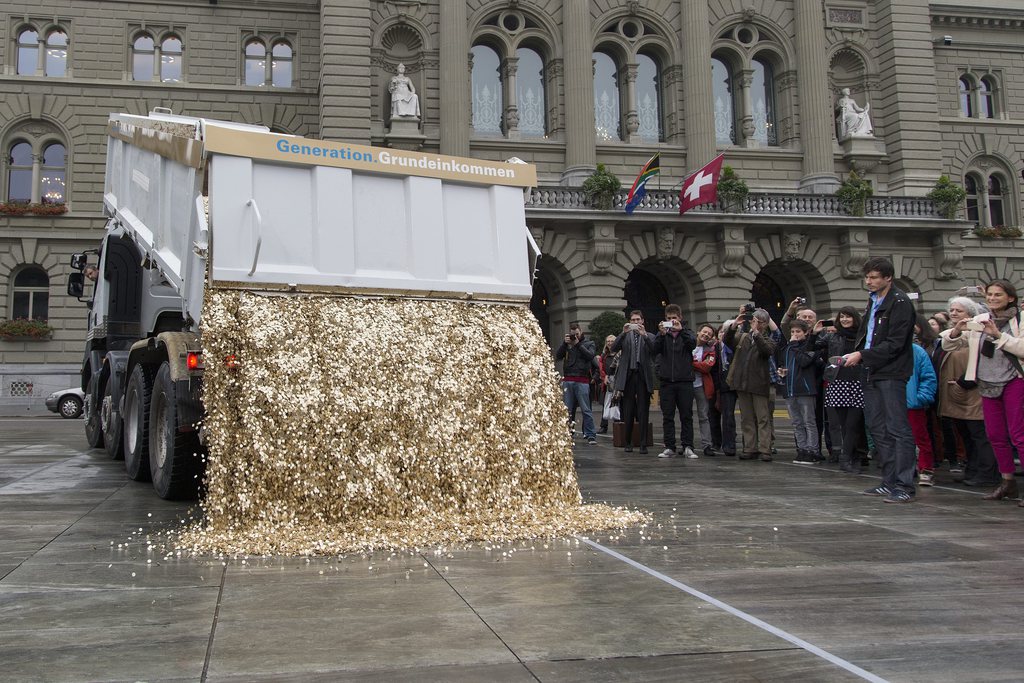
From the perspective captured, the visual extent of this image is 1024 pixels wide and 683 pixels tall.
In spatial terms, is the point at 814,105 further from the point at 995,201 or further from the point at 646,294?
the point at 995,201

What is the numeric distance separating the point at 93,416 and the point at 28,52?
2581 cm

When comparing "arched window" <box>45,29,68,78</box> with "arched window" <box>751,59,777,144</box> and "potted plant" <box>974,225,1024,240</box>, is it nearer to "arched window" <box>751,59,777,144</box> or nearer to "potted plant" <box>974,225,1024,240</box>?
"arched window" <box>751,59,777,144</box>

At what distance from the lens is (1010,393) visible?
7797mm

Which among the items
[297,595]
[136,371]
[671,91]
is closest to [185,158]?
[136,371]

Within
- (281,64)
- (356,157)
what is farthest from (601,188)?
(356,157)

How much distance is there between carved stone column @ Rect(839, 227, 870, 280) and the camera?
105 feet

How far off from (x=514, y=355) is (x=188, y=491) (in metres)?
3.21

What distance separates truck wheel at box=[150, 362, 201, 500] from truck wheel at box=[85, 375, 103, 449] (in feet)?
13.3

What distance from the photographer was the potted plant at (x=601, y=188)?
1160 inches

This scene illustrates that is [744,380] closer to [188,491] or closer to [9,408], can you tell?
[188,491]

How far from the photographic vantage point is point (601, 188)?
96.8 ft

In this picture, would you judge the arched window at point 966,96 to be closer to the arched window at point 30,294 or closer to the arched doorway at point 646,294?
the arched doorway at point 646,294

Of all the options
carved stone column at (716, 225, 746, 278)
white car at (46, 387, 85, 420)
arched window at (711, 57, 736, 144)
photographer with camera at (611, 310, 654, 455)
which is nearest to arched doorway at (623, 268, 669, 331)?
carved stone column at (716, 225, 746, 278)

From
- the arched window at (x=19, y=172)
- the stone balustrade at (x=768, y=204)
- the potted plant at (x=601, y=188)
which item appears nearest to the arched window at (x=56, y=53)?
the arched window at (x=19, y=172)
